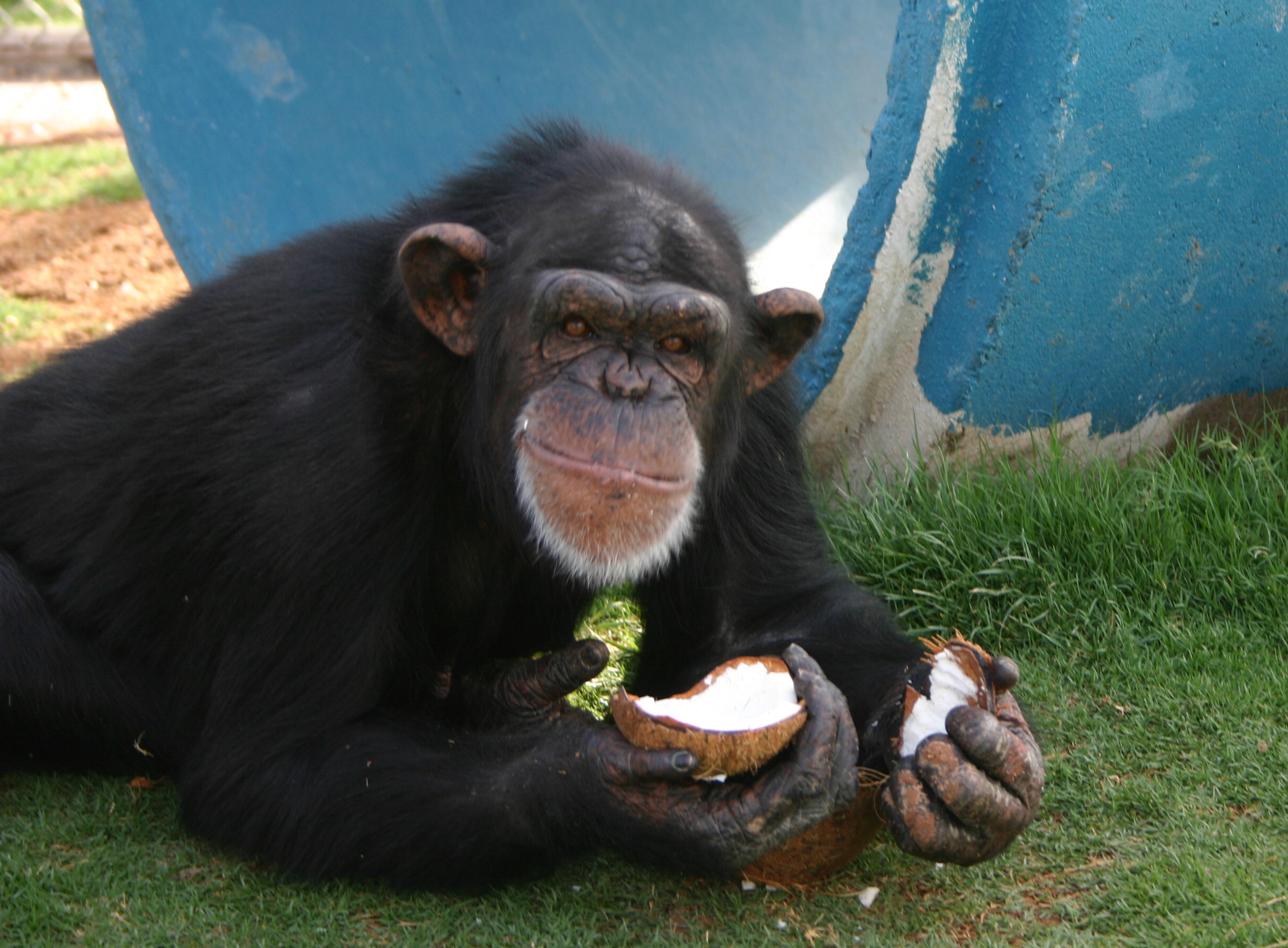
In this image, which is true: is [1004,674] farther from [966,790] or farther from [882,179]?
[882,179]

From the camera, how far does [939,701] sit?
324 cm

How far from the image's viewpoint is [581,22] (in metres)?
7.56

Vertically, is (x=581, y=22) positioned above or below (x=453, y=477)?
above

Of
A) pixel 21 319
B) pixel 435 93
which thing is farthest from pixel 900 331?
pixel 21 319

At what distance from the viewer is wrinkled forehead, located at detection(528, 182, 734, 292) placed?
10.9 feet

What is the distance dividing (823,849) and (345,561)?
1369 mm

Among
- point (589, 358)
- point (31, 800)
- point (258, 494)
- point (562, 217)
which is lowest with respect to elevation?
point (31, 800)

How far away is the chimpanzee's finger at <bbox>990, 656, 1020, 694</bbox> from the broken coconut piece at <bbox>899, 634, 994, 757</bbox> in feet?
0.10

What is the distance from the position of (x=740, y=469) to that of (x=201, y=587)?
5.20ft

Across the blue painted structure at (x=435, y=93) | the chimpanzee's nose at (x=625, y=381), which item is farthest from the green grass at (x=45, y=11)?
the chimpanzee's nose at (x=625, y=381)

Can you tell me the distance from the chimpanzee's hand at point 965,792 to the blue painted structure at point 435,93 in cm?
338

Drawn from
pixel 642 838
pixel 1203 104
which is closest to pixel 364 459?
pixel 642 838

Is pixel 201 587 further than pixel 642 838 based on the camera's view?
Yes

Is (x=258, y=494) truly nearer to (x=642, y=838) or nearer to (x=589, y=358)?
(x=589, y=358)
